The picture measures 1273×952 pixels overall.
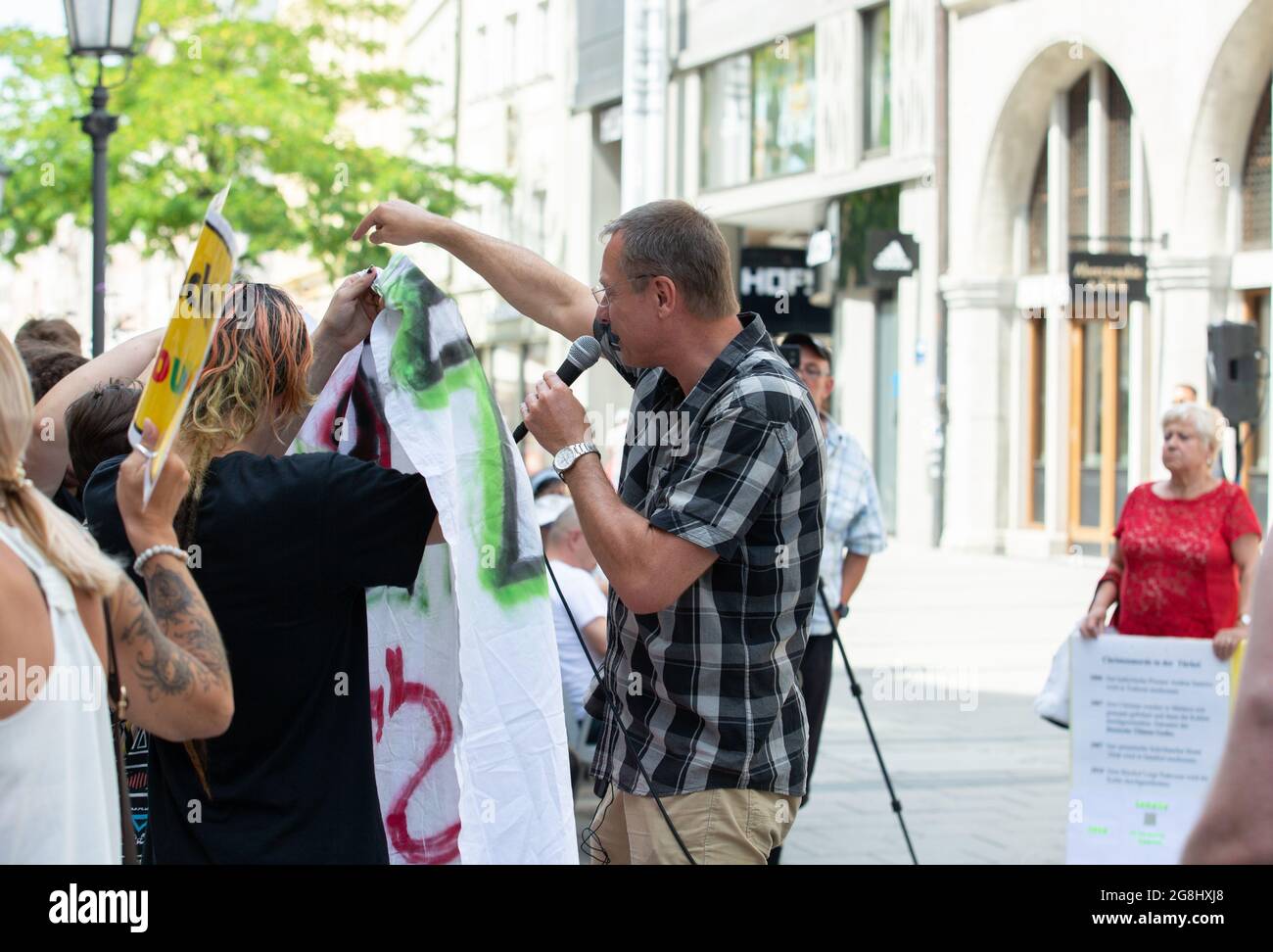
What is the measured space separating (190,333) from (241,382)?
0.72 m

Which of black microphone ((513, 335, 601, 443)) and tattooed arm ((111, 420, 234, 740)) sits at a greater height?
black microphone ((513, 335, 601, 443))

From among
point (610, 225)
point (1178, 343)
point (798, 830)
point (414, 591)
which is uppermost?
point (1178, 343)

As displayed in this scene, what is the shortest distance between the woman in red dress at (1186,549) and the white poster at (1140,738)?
0.21 meters

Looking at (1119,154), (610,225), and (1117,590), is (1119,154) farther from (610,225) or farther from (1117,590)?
(610,225)

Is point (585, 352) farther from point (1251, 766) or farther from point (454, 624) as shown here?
point (1251, 766)

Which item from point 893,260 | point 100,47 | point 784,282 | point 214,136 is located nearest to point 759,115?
point 893,260

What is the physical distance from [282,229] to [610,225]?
22.1m

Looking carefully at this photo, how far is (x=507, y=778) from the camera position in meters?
3.10

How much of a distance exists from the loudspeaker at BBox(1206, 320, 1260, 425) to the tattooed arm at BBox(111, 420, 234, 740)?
11962 millimetres

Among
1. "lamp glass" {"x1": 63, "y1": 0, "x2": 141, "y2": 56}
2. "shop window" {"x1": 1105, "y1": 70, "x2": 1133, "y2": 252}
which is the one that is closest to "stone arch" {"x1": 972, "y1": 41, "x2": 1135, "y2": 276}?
"shop window" {"x1": 1105, "y1": 70, "x2": 1133, "y2": 252}

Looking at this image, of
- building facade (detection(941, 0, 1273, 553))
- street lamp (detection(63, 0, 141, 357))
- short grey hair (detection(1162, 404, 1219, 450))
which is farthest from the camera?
building facade (detection(941, 0, 1273, 553))

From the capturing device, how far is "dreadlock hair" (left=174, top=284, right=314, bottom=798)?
2.96 metres

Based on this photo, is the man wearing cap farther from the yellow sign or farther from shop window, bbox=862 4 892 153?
shop window, bbox=862 4 892 153
